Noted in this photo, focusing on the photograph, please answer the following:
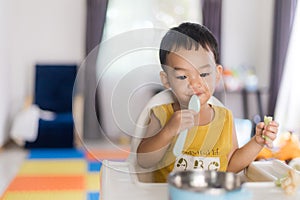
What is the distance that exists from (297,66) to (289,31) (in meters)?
0.40

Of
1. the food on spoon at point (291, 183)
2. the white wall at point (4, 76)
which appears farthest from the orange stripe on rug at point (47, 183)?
the food on spoon at point (291, 183)

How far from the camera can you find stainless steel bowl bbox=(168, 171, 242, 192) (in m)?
0.76

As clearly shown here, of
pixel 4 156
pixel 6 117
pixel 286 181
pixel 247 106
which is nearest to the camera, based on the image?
pixel 286 181

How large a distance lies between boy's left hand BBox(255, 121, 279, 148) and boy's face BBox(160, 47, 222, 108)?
0.48ft

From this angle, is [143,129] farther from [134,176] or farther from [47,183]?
[47,183]

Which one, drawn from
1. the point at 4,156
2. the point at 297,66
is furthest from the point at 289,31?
the point at 4,156

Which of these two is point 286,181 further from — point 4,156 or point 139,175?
point 4,156

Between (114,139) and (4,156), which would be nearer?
(114,139)

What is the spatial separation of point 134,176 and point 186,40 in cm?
34

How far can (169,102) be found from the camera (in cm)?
113

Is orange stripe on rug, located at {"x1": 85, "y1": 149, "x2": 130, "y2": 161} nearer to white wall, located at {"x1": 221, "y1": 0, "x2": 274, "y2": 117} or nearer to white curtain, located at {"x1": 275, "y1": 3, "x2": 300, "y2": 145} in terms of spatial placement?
white curtain, located at {"x1": 275, "y1": 3, "x2": 300, "y2": 145}

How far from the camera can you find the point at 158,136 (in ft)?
3.30

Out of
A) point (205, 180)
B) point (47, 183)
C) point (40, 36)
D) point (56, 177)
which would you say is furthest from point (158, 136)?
point (40, 36)

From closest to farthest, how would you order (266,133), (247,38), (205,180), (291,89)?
1. (205,180)
2. (266,133)
3. (291,89)
4. (247,38)
